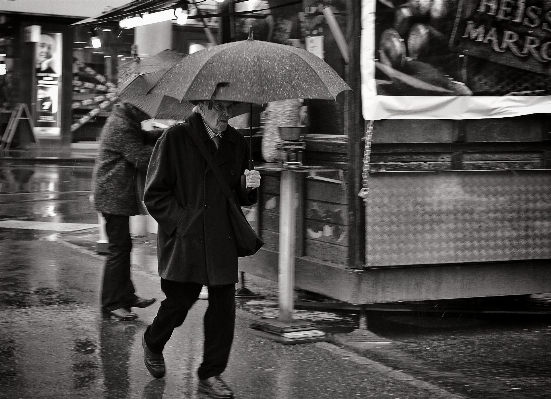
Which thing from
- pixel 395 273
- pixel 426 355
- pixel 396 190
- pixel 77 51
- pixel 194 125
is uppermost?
pixel 77 51

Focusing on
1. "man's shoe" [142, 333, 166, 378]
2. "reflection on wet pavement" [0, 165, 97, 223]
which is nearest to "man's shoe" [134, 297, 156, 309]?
"man's shoe" [142, 333, 166, 378]

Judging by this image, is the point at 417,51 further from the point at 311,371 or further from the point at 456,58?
the point at 311,371

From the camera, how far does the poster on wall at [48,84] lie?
1096 inches

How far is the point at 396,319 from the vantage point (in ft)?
25.9

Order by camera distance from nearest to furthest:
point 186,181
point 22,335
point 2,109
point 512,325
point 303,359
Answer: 1. point 186,181
2. point 303,359
3. point 22,335
4. point 512,325
5. point 2,109

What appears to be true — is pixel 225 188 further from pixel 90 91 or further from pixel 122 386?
pixel 90 91

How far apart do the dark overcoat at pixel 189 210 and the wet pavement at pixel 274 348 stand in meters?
0.74

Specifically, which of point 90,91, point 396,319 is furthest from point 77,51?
point 396,319

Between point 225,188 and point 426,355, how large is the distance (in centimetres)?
206

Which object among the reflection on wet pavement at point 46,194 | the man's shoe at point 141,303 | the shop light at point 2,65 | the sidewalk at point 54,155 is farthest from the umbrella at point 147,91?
the shop light at point 2,65

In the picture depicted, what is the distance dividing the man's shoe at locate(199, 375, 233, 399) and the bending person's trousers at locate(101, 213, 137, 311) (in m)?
2.05

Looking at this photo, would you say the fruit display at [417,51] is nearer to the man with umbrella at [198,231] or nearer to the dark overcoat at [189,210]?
the man with umbrella at [198,231]

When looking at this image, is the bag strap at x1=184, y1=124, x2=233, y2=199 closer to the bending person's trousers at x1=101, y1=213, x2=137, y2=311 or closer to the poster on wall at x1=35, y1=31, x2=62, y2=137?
the bending person's trousers at x1=101, y1=213, x2=137, y2=311

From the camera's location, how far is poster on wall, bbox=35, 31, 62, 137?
27844 mm
